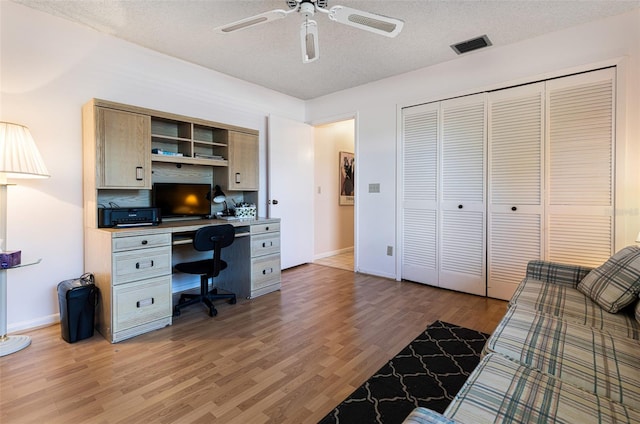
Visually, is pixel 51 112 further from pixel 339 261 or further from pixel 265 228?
pixel 339 261

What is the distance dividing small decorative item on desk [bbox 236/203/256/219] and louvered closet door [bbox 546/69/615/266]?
2.96m

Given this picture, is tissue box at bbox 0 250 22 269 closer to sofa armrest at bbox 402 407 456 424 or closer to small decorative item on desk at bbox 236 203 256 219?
small decorative item on desk at bbox 236 203 256 219

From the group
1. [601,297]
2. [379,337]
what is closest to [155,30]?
[379,337]

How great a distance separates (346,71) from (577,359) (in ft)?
11.0

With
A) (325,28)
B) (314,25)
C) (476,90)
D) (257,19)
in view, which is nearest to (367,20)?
(314,25)

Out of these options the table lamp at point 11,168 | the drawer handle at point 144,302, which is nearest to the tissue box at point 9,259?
the table lamp at point 11,168

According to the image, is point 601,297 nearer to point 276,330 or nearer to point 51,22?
point 276,330

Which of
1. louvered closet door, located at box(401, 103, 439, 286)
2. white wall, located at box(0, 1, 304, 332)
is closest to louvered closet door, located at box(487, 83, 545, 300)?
louvered closet door, located at box(401, 103, 439, 286)

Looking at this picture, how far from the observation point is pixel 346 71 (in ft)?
12.1

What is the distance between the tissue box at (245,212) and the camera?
138 inches

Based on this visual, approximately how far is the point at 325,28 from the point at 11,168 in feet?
8.28

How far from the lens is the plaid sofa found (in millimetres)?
993

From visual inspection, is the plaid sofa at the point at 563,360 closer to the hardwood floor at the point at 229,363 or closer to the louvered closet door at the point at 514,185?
the hardwood floor at the point at 229,363

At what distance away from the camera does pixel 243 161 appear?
11.9 ft
